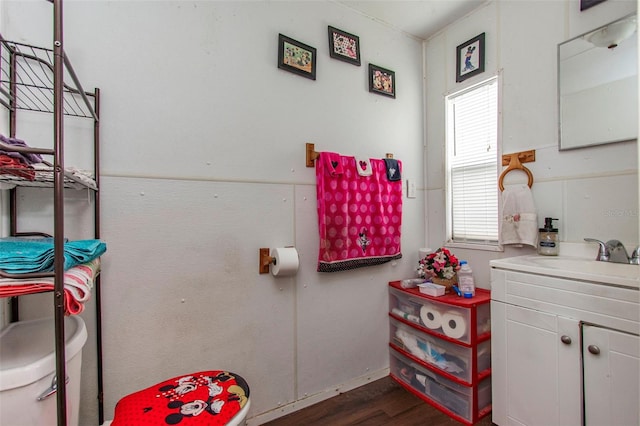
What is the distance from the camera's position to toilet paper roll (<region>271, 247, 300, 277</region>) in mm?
1527

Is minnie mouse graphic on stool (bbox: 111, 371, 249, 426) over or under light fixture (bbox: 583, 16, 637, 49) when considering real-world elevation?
under

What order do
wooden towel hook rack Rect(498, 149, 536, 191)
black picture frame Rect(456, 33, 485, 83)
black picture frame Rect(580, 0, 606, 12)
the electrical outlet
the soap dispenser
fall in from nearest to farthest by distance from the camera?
1. black picture frame Rect(580, 0, 606, 12)
2. the soap dispenser
3. wooden towel hook rack Rect(498, 149, 536, 191)
4. black picture frame Rect(456, 33, 485, 83)
5. the electrical outlet

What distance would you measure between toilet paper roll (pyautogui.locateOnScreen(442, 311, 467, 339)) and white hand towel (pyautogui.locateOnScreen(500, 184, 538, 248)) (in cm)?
58

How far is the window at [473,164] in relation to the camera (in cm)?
194

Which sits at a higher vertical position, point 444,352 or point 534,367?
point 534,367

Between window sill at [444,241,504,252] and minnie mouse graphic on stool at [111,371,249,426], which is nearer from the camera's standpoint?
minnie mouse graphic on stool at [111,371,249,426]

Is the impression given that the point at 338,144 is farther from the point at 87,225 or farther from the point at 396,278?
the point at 87,225

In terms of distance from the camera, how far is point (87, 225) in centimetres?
123

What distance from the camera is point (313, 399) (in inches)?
69.0

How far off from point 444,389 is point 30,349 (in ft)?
6.46

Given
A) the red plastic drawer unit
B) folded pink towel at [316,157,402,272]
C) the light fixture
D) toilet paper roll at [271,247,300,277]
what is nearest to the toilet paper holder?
toilet paper roll at [271,247,300,277]

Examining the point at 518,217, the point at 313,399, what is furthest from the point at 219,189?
the point at 518,217

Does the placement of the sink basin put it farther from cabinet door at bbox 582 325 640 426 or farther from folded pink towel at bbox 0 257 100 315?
folded pink towel at bbox 0 257 100 315

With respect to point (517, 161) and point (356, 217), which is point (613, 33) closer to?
point (517, 161)
